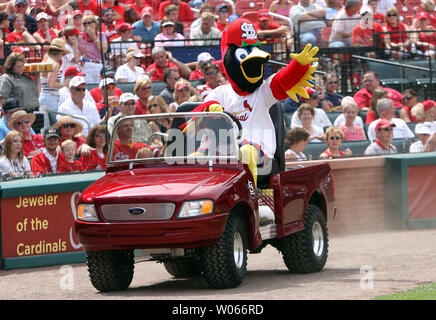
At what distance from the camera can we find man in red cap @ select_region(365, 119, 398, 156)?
13.3m

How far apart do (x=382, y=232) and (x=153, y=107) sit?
3.76 meters

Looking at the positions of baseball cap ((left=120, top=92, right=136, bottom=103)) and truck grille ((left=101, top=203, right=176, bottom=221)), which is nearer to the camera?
truck grille ((left=101, top=203, right=176, bottom=221))

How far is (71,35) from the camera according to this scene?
1362cm

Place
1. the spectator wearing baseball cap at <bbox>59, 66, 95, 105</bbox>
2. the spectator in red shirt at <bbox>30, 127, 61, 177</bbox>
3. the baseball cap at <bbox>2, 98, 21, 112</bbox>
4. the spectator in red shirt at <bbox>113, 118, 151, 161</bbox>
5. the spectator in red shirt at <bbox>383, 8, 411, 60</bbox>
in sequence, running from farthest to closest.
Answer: the spectator in red shirt at <bbox>383, 8, 411, 60</bbox> → the spectator wearing baseball cap at <bbox>59, 66, 95, 105</bbox> → the baseball cap at <bbox>2, 98, 21, 112</bbox> → the spectator in red shirt at <bbox>30, 127, 61, 177</bbox> → the spectator in red shirt at <bbox>113, 118, 151, 161</bbox>

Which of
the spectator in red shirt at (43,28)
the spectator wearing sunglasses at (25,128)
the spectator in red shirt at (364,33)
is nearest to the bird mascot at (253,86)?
the spectator wearing sunglasses at (25,128)

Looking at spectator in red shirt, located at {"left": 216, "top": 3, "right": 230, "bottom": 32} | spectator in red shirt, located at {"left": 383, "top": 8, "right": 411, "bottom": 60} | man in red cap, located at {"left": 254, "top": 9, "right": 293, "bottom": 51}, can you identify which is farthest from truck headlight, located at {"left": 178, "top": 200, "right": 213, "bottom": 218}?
spectator in red shirt, located at {"left": 383, "top": 8, "right": 411, "bottom": 60}

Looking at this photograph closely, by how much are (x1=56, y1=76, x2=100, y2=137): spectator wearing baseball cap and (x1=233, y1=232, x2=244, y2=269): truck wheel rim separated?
16.7 feet

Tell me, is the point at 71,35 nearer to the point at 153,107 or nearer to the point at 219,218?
the point at 153,107

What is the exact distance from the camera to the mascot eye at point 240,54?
8.95 metres

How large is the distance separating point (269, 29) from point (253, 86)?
→ 25.8 ft

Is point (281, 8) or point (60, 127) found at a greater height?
point (281, 8)

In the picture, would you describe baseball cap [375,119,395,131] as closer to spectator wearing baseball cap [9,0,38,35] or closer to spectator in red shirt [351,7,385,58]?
spectator in red shirt [351,7,385,58]

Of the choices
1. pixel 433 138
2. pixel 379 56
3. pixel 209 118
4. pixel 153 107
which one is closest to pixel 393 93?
pixel 379 56

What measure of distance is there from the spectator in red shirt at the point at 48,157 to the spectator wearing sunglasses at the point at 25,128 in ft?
1.45
